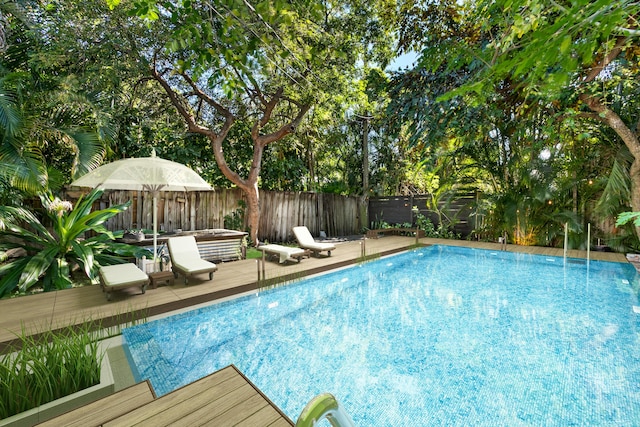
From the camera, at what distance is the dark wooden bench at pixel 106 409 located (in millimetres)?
1636

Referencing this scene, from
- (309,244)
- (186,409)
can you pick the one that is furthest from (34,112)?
(186,409)

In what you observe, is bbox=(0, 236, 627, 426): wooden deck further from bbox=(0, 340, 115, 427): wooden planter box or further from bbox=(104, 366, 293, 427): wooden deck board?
bbox=(0, 340, 115, 427): wooden planter box

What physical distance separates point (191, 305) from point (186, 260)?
132cm

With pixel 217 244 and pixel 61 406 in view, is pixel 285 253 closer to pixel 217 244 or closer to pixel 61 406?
pixel 217 244

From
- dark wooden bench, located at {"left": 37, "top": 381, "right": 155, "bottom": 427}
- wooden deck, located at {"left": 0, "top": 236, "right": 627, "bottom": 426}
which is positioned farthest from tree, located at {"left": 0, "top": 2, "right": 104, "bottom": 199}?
dark wooden bench, located at {"left": 37, "top": 381, "right": 155, "bottom": 427}

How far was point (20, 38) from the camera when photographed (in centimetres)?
651

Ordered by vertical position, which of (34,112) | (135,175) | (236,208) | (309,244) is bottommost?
(309,244)

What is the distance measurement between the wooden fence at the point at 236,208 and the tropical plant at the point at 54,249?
6.77 feet

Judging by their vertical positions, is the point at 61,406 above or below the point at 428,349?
above

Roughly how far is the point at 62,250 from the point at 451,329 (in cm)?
653

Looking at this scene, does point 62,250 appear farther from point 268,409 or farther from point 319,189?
point 319,189

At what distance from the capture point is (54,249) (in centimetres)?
482

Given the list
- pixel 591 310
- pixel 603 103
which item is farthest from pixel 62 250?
pixel 603 103

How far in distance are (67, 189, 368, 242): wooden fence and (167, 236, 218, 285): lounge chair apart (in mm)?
2961
